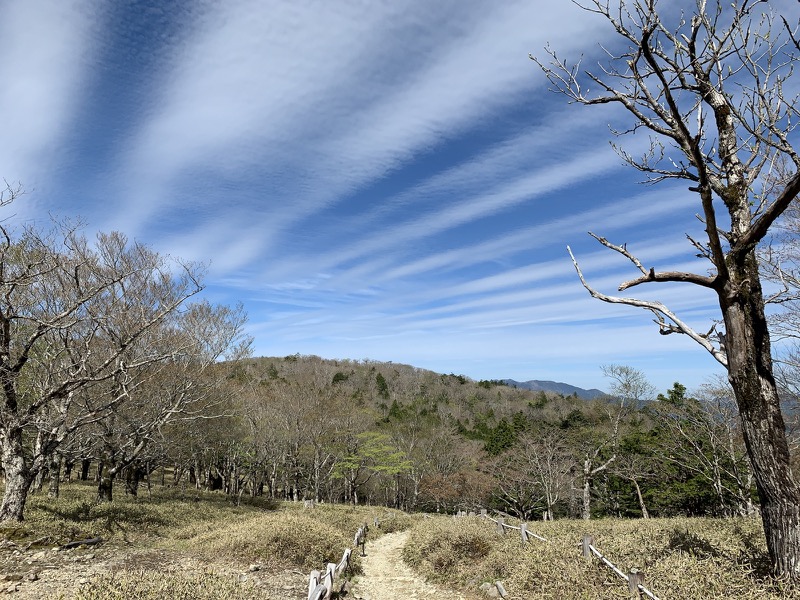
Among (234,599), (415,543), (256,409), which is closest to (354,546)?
(415,543)

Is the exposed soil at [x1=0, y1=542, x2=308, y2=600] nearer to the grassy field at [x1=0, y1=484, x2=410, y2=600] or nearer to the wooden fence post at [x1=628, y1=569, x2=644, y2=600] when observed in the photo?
the grassy field at [x1=0, y1=484, x2=410, y2=600]

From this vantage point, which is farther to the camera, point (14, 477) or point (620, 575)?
point (14, 477)

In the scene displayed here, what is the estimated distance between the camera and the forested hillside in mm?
25344

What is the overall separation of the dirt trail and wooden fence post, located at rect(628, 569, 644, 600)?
4.53 meters

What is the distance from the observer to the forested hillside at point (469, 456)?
998 inches

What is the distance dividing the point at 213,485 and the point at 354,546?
33.7m

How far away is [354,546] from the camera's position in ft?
47.2

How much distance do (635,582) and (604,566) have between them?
1715 millimetres

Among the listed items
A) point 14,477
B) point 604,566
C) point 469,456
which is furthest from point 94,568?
point 469,456

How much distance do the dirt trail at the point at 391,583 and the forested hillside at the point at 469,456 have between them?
43.1 ft

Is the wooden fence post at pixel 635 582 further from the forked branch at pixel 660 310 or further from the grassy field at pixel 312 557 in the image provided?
the forked branch at pixel 660 310

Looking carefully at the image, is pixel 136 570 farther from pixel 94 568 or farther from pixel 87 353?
pixel 87 353

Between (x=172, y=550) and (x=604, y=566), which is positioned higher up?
(x=604, y=566)

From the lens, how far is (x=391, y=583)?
464 inches
